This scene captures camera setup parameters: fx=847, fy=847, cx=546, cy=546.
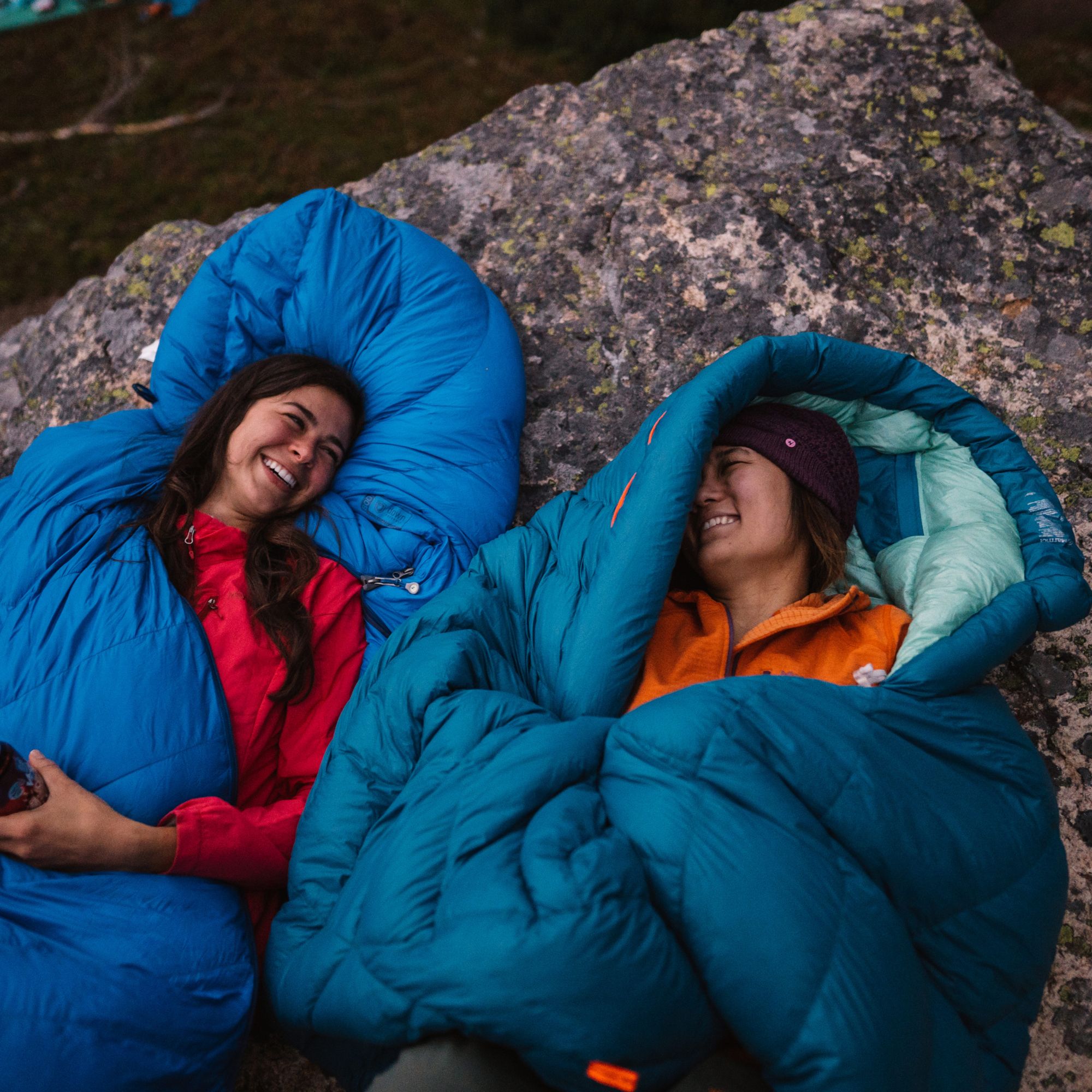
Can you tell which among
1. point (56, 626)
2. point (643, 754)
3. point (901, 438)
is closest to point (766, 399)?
point (901, 438)

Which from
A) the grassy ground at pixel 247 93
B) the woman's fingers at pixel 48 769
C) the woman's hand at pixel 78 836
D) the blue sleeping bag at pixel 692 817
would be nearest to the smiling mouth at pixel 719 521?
the blue sleeping bag at pixel 692 817

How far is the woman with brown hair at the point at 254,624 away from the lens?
165 centimetres

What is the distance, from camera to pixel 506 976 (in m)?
1.19

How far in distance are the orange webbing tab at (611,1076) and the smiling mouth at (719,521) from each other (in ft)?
3.57

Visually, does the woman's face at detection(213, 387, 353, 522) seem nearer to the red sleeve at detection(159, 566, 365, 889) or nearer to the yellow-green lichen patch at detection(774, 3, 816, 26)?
the red sleeve at detection(159, 566, 365, 889)

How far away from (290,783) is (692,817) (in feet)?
3.44

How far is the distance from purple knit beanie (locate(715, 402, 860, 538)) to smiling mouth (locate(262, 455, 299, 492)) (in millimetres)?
1089

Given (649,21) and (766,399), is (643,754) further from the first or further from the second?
(649,21)

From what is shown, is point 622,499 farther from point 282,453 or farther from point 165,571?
point 165,571

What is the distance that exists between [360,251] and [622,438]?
89cm

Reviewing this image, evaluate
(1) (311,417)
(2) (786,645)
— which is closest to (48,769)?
(1) (311,417)

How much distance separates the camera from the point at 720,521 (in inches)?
75.1

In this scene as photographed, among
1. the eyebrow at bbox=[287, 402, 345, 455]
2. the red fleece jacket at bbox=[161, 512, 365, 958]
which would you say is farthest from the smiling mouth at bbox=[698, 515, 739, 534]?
the eyebrow at bbox=[287, 402, 345, 455]

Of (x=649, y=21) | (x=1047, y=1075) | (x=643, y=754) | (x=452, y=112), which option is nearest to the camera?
(x=643, y=754)
